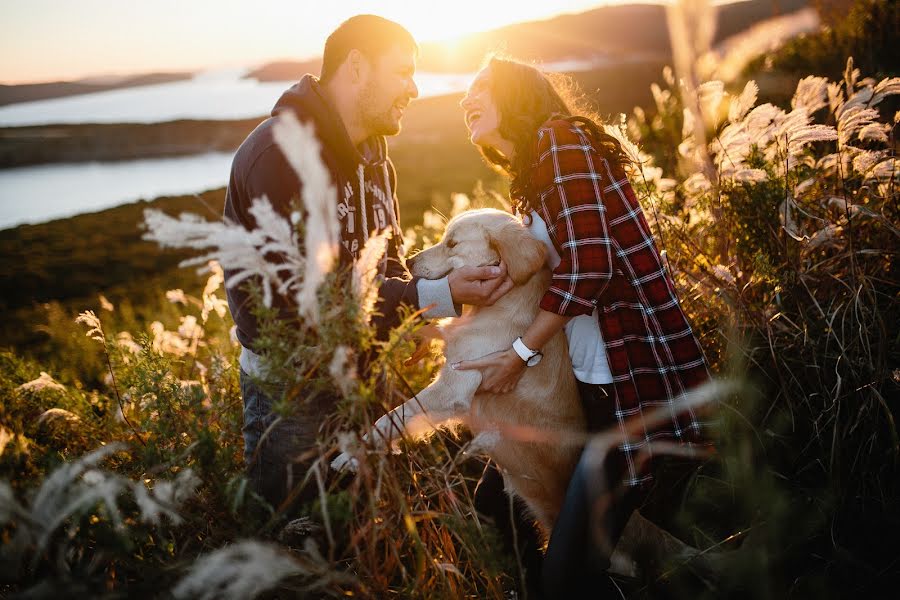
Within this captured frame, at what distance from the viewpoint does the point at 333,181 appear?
8.29 ft

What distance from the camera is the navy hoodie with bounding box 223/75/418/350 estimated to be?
91.0 inches

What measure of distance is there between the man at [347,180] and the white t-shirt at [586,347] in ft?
1.13

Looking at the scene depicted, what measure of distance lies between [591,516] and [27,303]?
44.2ft

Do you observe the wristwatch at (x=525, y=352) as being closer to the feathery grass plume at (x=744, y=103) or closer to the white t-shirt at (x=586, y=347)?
the white t-shirt at (x=586, y=347)

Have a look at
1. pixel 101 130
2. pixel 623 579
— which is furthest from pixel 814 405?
pixel 101 130

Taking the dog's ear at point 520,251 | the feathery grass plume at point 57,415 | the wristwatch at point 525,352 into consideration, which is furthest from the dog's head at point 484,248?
the feathery grass plume at point 57,415

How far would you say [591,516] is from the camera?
1.96m

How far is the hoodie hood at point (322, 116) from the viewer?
8.36 ft

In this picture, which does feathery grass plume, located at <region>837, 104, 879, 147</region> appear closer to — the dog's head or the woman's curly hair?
the woman's curly hair

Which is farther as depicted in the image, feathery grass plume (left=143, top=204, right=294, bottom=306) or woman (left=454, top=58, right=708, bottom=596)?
woman (left=454, top=58, right=708, bottom=596)

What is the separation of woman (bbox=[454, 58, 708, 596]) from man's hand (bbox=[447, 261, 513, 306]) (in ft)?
0.90

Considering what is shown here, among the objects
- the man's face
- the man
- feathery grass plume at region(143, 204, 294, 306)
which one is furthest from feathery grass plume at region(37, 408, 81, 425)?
the man's face

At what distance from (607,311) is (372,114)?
1.72 metres

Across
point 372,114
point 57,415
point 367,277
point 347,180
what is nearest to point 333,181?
point 347,180
